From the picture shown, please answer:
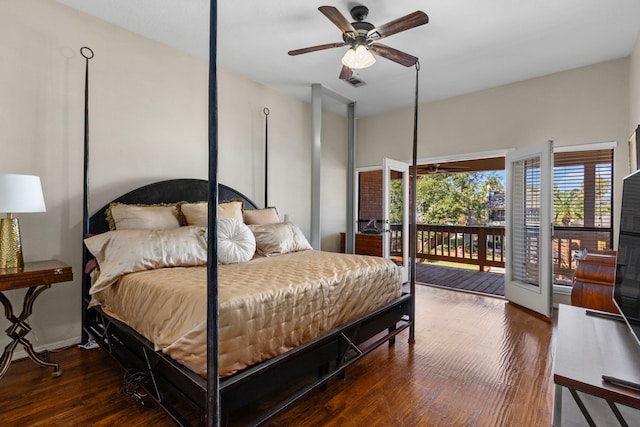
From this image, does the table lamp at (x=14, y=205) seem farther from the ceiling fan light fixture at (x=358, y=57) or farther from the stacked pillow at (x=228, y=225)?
the ceiling fan light fixture at (x=358, y=57)

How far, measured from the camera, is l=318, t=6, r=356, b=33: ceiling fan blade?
2236 millimetres

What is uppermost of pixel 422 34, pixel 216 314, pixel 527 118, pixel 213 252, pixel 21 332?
pixel 422 34

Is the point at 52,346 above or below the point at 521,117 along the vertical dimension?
below

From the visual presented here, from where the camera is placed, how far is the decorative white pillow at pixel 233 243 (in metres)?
2.52

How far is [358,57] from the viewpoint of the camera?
2.76 m

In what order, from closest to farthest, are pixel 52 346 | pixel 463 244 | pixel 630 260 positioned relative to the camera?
1. pixel 630 260
2. pixel 52 346
3. pixel 463 244

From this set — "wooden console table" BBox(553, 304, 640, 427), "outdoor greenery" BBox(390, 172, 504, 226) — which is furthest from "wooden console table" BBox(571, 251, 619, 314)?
"outdoor greenery" BBox(390, 172, 504, 226)

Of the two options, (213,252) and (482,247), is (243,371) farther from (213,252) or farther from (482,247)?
(482,247)

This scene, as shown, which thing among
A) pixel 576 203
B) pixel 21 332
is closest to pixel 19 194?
pixel 21 332

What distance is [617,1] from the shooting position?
8.34 ft

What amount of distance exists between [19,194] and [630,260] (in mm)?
3424

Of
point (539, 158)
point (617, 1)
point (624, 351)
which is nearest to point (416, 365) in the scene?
point (624, 351)

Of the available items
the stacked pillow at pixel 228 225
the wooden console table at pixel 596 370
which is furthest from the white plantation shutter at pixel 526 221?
the stacked pillow at pixel 228 225

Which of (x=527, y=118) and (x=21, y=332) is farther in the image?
(x=527, y=118)
